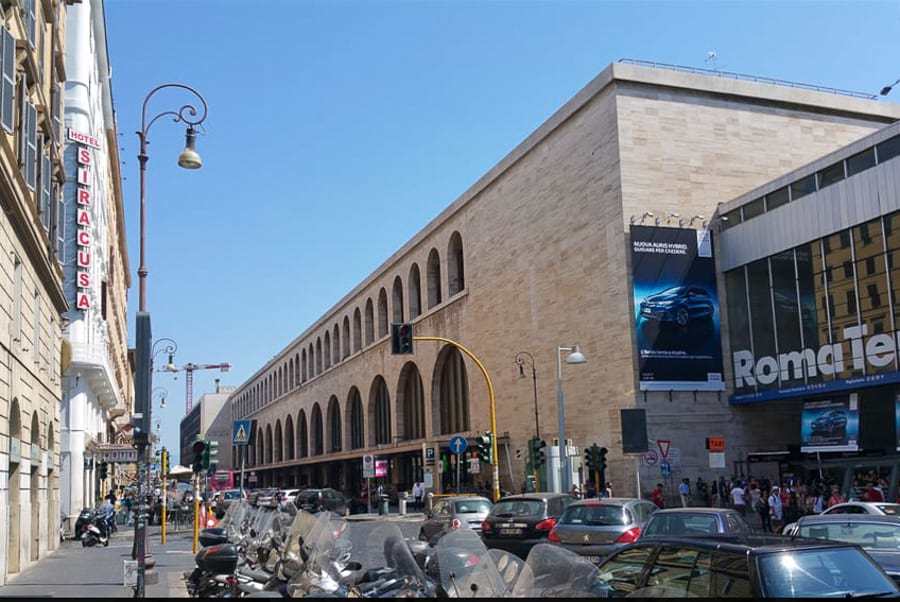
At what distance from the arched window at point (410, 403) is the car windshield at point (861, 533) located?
1784 inches

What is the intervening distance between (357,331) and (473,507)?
1985 inches

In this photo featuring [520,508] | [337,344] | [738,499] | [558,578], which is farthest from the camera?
[337,344]

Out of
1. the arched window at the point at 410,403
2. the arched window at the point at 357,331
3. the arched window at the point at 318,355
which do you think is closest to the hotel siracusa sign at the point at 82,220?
the arched window at the point at 410,403

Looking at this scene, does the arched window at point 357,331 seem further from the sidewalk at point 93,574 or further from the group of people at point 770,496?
the sidewalk at point 93,574

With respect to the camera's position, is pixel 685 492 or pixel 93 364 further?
pixel 93 364

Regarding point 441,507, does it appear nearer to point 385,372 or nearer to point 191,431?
point 385,372

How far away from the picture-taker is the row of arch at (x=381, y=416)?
5212 centimetres

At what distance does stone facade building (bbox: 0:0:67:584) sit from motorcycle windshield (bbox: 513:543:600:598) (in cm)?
1160

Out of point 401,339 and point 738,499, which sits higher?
point 401,339

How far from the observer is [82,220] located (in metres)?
30.4

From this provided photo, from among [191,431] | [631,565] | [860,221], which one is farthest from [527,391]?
[191,431]

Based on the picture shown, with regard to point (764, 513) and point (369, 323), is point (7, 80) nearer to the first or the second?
point (764, 513)

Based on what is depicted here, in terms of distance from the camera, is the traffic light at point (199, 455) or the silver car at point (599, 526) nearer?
the silver car at point (599, 526)

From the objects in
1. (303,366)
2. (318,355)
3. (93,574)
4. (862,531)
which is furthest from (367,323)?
(862,531)
